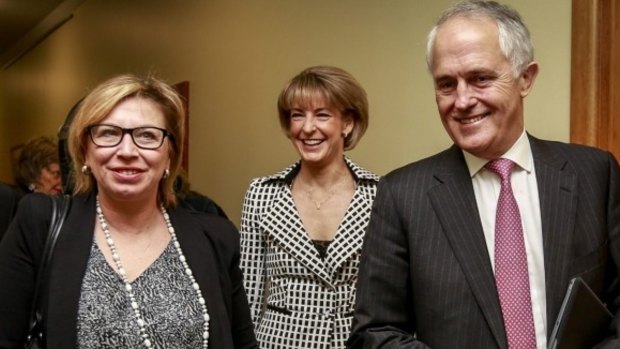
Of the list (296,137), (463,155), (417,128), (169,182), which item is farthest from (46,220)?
(417,128)

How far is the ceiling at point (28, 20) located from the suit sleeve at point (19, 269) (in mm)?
7494

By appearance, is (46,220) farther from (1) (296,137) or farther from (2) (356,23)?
(2) (356,23)

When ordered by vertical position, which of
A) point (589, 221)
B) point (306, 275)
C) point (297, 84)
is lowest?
point (306, 275)

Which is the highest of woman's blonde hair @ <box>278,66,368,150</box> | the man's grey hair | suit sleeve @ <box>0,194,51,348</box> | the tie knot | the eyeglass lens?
the man's grey hair

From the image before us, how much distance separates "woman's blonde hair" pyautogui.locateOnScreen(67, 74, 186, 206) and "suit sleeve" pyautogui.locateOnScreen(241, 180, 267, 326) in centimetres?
79

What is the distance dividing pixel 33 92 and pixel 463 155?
10721 millimetres

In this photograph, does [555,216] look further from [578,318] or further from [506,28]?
[506,28]

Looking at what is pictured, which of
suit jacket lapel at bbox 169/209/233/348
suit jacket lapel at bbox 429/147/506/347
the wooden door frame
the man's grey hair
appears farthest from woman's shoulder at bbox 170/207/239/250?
the wooden door frame

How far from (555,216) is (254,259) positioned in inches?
55.0

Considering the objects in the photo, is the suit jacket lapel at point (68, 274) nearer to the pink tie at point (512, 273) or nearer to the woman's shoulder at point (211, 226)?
the woman's shoulder at point (211, 226)

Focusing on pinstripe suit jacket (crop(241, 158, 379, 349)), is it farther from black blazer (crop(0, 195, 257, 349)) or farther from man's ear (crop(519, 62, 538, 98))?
man's ear (crop(519, 62, 538, 98))

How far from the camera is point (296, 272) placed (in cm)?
286

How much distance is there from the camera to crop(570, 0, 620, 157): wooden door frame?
8.52ft

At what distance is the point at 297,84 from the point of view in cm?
301
